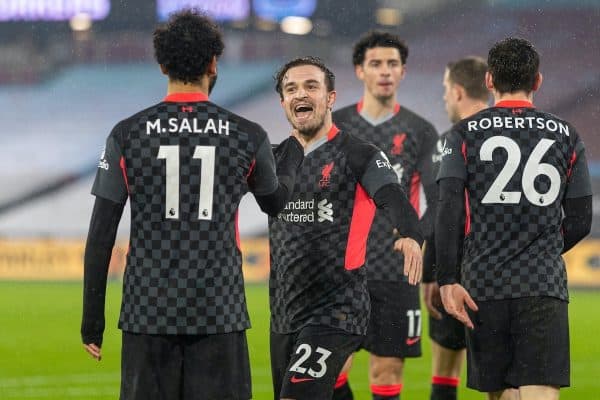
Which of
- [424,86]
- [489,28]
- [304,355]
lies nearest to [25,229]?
[424,86]

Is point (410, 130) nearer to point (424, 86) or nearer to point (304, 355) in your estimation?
point (304, 355)

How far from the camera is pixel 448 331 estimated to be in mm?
A: 6875

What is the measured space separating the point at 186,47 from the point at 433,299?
314cm

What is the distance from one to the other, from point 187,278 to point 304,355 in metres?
1.10

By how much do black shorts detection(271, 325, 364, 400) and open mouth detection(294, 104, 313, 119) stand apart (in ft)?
3.18

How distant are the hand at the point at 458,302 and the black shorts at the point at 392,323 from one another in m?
1.65

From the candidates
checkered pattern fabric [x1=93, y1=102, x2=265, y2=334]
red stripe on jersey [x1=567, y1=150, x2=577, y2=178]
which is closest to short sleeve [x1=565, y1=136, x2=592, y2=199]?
red stripe on jersey [x1=567, y1=150, x2=577, y2=178]

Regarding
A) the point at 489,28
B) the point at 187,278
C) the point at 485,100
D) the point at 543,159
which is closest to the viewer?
the point at 187,278

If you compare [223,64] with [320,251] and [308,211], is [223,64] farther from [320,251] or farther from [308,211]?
[320,251]

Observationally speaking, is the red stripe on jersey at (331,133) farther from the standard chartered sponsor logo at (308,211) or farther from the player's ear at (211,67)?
the player's ear at (211,67)

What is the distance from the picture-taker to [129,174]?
165 inches

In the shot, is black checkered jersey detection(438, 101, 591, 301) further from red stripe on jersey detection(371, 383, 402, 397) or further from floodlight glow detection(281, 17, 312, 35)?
floodlight glow detection(281, 17, 312, 35)

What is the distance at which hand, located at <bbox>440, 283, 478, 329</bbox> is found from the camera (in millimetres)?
5051

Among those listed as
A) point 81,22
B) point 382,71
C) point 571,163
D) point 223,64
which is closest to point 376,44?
point 382,71
